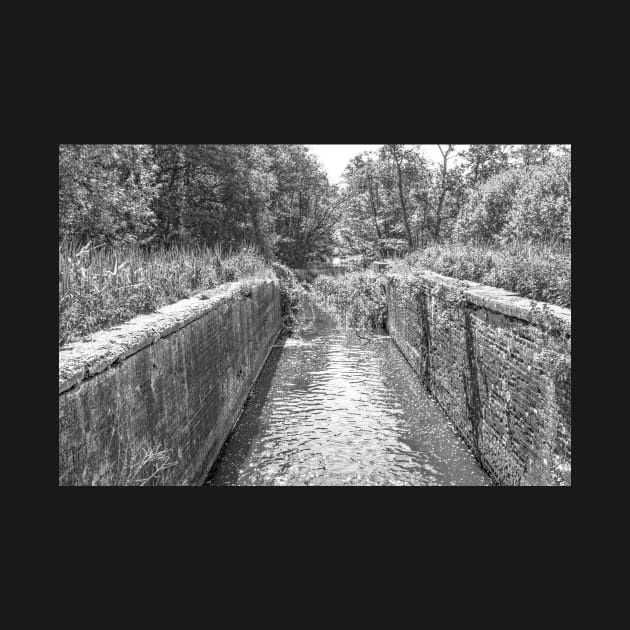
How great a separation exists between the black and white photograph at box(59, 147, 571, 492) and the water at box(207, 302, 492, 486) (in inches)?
1.5

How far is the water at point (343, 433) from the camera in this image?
22.3 feet

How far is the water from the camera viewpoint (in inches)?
267

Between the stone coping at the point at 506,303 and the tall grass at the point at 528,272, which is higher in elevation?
the tall grass at the point at 528,272

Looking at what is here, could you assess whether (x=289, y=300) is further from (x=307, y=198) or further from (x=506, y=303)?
(x=307, y=198)

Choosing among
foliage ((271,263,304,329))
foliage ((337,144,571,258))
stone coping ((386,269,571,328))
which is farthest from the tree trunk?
stone coping ((386,269,571,328))

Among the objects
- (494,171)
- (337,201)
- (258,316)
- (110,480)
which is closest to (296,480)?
(110,480)

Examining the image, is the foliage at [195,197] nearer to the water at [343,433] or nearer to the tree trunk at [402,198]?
the water at [343,433]

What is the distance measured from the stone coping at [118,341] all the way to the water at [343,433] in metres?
2.23

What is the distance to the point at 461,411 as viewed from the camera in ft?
26.0

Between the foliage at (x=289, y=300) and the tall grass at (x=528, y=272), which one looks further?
the foliage at (x=289, y=300)

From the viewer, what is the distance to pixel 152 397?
4.53 m

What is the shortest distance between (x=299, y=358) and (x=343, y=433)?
20.4 ft

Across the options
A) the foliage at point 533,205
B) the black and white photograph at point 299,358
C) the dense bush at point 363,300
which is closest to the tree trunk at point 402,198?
the dense bush at point 363,300

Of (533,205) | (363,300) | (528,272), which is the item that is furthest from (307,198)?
(528,272)
